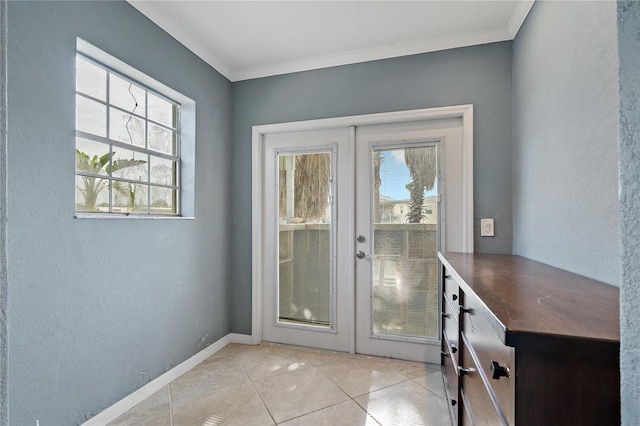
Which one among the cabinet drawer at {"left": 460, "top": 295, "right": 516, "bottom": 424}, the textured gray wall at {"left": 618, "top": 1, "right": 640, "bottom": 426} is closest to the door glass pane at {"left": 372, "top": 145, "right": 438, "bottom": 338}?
the cabinet drawer at {"left": 460, "top": 295, "right": 516, "bottom": 424}

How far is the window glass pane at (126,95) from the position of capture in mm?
1854

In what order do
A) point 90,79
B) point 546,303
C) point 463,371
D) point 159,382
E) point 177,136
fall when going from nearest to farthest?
point 546,303, point 463,371, point 90,79, point 159,382, point 177,136

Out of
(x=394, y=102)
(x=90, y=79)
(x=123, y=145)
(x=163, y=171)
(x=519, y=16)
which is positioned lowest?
(x=163, y=171)

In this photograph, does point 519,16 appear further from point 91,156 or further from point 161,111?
point 91,156

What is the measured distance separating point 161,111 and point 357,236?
181 cm

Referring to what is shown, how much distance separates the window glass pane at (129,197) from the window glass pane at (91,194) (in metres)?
0.06

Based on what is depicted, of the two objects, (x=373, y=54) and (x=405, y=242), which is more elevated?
(x=373, y=54)

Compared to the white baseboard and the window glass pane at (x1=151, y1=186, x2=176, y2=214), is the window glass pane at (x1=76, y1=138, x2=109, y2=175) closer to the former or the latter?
the window glass pane at (x1=151, y1=186, x2=176, y2=214)

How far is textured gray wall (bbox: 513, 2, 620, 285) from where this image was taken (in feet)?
3.53

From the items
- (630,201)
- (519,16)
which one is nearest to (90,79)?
(630,201)

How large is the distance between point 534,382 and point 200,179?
7.83ft

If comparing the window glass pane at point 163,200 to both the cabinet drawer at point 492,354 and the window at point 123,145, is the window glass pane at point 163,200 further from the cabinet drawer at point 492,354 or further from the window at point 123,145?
the cabinet drawer at point 492,354

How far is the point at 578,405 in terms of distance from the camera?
62 centimetres

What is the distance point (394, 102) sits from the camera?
95.8 inches
